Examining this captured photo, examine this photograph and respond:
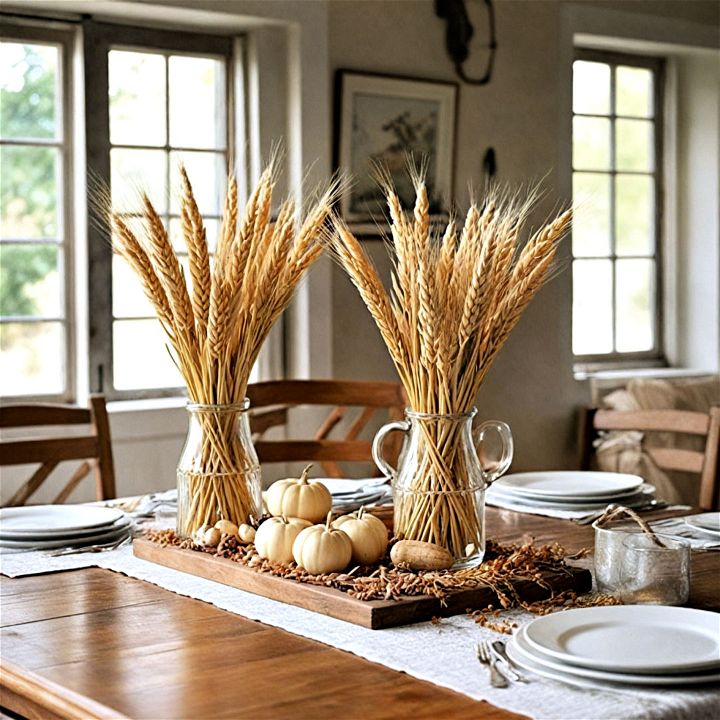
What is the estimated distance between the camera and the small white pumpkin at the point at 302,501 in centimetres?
175

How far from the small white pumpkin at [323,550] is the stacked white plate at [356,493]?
616 millimetres

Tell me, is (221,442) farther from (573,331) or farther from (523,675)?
(573,331)

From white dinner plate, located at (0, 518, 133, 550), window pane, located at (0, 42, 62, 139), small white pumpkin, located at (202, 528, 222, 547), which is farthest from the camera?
window pane, located at (0, 42, 62, 139)

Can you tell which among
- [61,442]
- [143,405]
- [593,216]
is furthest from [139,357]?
[593,216]

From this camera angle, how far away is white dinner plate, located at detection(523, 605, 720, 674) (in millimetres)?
1176

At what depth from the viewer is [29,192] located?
361cm

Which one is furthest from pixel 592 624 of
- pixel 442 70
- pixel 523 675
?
pixel 442 70

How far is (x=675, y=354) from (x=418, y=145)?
1629 mm

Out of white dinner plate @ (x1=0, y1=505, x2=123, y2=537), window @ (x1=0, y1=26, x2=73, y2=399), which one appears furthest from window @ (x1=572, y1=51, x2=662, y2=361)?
white dinner plate @ (x1=0, y1=505, x2=123, y2=537)

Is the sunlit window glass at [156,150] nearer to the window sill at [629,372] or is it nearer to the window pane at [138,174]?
the window pane at [138,174]

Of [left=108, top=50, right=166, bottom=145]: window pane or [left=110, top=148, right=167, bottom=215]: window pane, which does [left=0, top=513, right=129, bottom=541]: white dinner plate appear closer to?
[left=110, top=148, right=167, bottom=215]: window pane

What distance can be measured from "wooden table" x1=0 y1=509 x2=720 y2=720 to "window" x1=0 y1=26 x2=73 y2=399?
2097mm

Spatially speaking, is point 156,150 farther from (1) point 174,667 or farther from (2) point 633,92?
(1) point 174,667

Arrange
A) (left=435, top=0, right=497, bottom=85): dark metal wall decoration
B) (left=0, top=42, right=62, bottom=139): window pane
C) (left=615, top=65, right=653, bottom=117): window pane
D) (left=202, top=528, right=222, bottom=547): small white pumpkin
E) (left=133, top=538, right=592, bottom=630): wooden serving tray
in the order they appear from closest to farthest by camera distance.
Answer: (left=133, top=538, right=592, bottom=630): wooden serving tray → (left=202, top=528, right=222, bottom=547): small white pumpkin → (left=0, top=42, right=62, bottom=139): window pane → (left=435, top=0, right=497, bottom=85): dark metal wall decoration → (left=615, top=65, right=653, bottom=117): window pane
